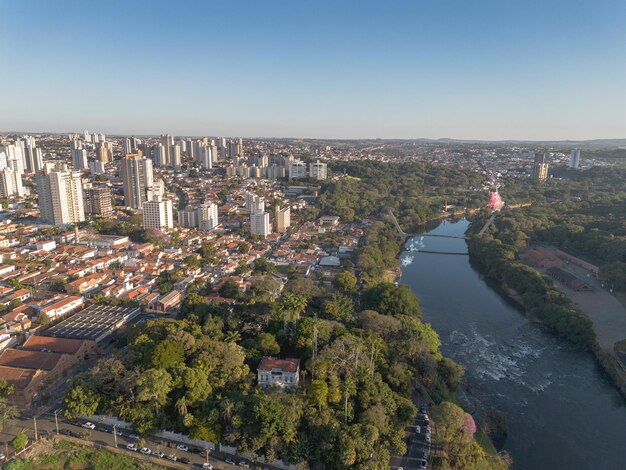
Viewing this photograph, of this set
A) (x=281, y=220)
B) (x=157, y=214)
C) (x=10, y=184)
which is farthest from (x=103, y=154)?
(x=281, y=220)

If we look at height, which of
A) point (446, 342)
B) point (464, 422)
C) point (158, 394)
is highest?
point (158, 394)

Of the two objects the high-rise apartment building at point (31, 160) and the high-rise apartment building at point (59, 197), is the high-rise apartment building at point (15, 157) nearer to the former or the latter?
the high-rise apartment building at point (31, 160)

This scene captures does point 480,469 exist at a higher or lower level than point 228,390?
lower

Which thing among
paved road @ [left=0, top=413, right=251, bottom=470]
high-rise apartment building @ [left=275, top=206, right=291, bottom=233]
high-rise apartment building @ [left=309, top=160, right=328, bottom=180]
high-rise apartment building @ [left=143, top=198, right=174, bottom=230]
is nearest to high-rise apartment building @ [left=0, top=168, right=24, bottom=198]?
high-rise apartment building @ [left=143, top=198, right=174, bottom=230]

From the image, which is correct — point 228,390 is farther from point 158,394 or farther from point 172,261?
point 172,261

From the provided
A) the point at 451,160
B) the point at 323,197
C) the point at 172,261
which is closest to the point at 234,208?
the point at 323,197

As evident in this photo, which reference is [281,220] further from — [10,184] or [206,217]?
[10,184]

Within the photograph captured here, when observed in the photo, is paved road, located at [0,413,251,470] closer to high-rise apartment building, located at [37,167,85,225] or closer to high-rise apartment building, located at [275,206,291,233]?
high-rise apartment building, located at [275,206,291,233]
